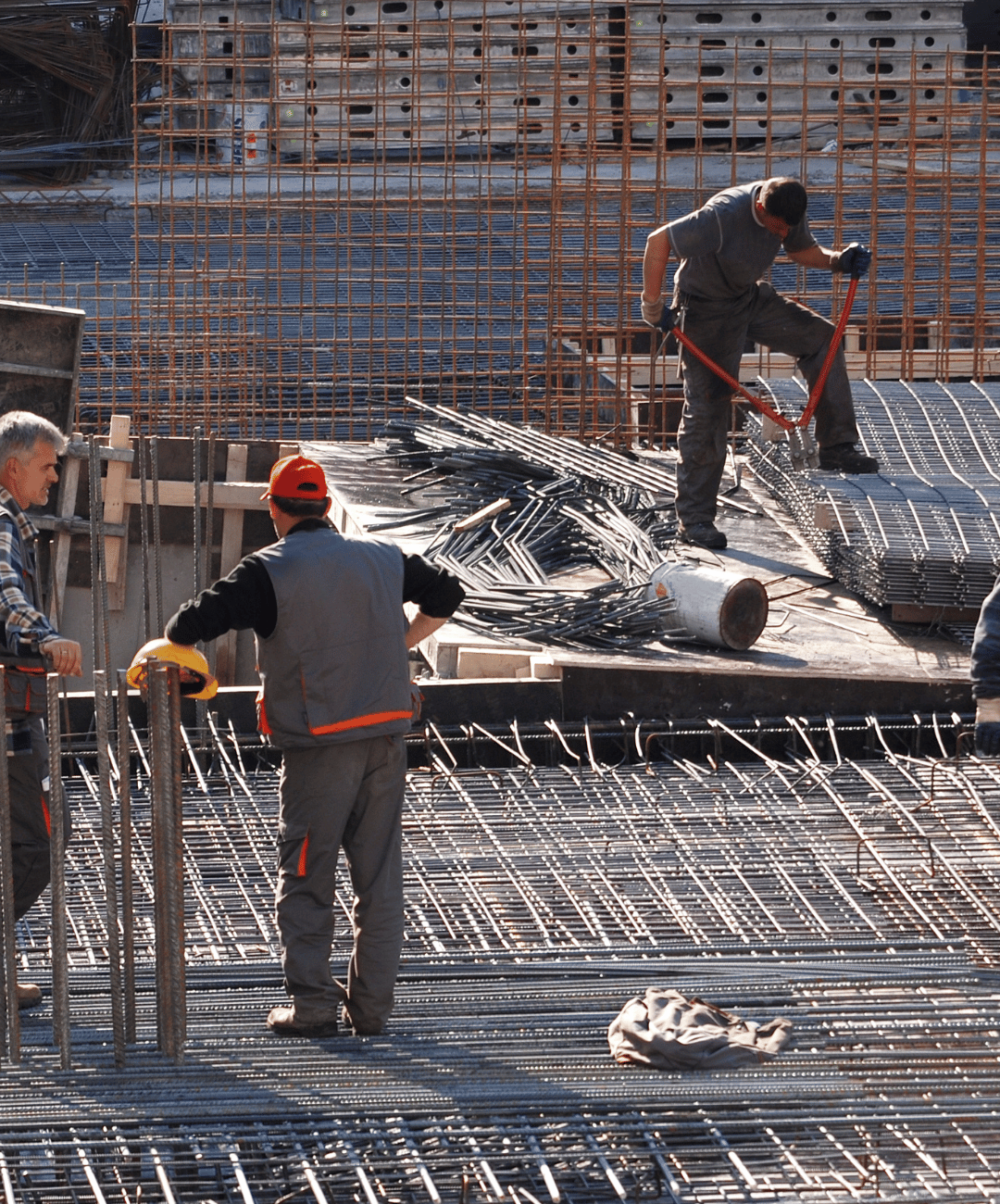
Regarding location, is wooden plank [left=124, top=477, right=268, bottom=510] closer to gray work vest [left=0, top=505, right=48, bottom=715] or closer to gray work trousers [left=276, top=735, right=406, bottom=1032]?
gray work vest [left=0, top=505, right=48, bottom=715]

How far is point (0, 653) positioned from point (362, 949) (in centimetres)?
122

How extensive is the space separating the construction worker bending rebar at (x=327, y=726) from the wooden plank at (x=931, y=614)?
4.15 meters

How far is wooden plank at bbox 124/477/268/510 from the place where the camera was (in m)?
11.2

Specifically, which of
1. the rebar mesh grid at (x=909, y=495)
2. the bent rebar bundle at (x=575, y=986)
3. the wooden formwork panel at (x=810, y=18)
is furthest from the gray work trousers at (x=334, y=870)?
the wooden formwork panel at (x=810, y=18)

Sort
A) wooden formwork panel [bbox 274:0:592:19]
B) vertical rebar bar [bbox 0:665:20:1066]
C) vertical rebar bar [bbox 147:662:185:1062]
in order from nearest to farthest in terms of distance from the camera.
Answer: vertical rebar bar [bbox 147:662:185:1062] < vertical rebar bar [bbox 0:665:20:1066] < wooden formwork panel [bbox 274:0:592:19]

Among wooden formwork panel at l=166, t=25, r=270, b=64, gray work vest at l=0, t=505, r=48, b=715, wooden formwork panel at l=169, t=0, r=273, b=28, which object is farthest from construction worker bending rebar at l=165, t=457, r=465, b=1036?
wooden formwork panel at l=166, t=25, r=270, b=64

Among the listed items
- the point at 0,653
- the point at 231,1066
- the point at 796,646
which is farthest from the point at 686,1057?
the point at 796,646

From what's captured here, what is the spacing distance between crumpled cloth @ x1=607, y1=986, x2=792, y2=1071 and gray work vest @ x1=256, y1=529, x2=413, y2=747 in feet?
3.01

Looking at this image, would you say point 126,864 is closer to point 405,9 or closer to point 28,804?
point 28,804

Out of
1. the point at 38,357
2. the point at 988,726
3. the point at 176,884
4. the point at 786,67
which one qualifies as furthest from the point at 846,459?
the point at 786,67

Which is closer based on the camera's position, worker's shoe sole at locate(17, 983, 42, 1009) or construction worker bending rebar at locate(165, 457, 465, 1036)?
construction worker bending rebar at locate(165, 457, 465, 1036)

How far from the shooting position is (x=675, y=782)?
6934mm

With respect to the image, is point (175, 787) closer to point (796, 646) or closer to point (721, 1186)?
point (721, 1186)

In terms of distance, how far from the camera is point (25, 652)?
4.64 metres
